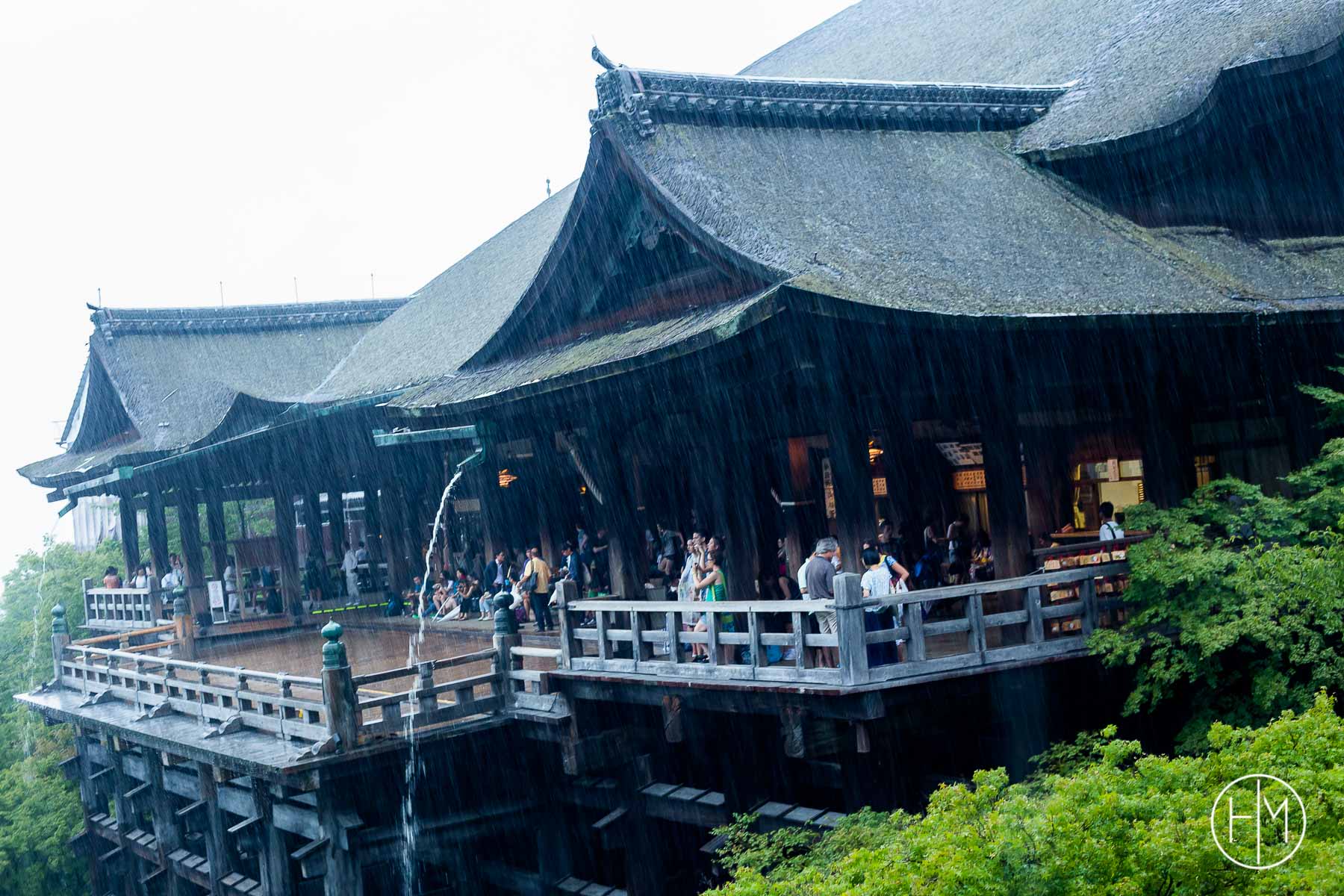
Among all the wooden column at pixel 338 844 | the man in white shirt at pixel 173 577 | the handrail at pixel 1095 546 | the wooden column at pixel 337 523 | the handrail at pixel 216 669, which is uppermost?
the wooden column at pixel 337 523

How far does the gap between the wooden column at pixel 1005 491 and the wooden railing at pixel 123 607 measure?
18705 millimetres

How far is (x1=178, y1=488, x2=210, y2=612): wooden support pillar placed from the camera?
26922mm

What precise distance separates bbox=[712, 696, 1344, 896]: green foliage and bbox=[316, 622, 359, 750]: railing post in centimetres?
681

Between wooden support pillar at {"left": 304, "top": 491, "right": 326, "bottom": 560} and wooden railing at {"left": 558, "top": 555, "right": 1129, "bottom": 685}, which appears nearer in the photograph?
wooden railing at {"left": 558, "top": 555, "right": 1129, "bottom": 685}

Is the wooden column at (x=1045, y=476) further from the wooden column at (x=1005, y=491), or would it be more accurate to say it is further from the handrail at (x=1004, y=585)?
the handrail at (x=1004, y=585)

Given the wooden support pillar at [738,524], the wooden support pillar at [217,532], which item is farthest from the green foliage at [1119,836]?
the wooden support pillar at [217,532]

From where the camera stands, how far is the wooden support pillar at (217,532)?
27641 millimetres

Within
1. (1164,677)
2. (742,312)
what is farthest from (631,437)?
(1164,677)

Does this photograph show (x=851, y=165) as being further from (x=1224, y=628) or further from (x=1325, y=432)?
(x=1224, y=628)

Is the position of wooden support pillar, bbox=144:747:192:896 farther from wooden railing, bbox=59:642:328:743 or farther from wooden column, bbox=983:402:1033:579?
wooden column, bbox=983:402:1033:579

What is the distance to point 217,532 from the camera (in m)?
28.1

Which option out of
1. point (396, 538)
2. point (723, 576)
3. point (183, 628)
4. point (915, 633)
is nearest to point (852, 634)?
point (915, 633)

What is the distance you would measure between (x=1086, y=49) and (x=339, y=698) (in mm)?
14388

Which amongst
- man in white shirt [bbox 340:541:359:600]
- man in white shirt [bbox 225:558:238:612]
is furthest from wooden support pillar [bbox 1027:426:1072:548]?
man in white shirt [bbox 225:558:238:612]
